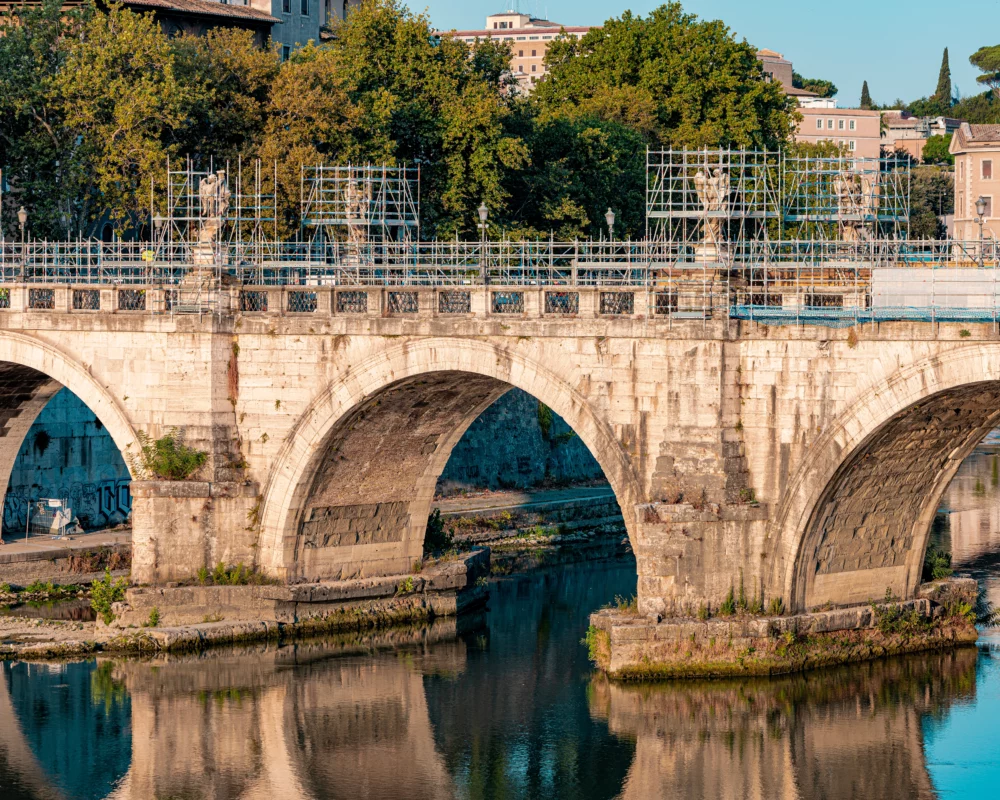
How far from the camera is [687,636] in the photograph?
34344 mm

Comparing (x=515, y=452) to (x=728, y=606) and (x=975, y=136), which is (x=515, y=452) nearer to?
(x=728, y=606)

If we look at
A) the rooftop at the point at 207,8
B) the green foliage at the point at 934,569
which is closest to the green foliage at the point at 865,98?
the rooftop at the point at 207,8

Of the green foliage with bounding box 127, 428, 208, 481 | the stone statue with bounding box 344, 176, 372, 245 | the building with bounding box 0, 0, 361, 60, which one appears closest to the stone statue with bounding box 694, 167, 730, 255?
the stone statue with bounding box 344, 176, 372, 245

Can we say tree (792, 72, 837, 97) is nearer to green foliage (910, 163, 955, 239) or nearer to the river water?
green foliage (910, 163, 955, 239)

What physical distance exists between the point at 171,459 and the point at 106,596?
129 inches

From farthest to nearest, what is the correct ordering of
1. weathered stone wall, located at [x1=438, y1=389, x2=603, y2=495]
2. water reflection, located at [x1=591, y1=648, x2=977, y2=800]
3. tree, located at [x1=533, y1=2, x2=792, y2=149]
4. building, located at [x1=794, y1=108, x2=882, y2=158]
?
building, located at [x1=794, y1=108, x2=882, y2=158], tree, located at [x1=533, y1=2, x2=792, y2=149], weathered stone wall, located at [x1=438, y1=389, x2=603, y2=495], water reflection, located at [x1=591, y1=648, x2=977, y2=800]

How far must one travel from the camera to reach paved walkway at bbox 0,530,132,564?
152ft

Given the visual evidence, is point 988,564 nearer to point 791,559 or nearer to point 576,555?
point 576,555

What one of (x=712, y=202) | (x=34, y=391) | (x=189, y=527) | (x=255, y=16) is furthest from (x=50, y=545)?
(x=255, y=16)

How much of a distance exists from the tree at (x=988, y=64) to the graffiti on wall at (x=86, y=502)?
386ft

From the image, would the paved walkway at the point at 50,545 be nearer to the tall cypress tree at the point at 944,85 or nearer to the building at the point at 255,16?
the building at the point at 255,16

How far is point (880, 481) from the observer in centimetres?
3472

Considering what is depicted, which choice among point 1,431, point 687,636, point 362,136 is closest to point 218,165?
point 362,136

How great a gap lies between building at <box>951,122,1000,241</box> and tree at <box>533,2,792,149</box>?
45.9 ft
